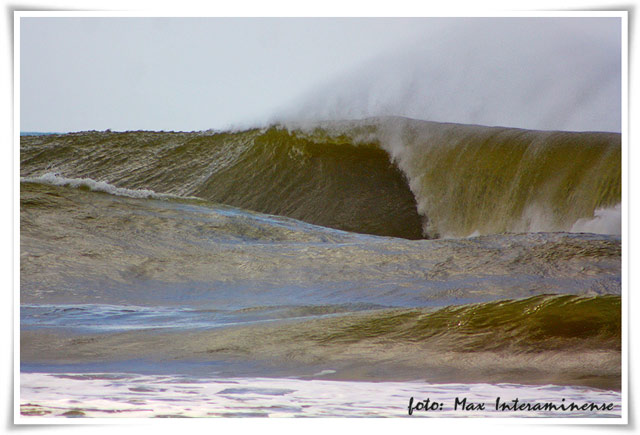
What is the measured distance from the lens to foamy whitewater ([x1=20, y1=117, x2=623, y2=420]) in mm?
2678

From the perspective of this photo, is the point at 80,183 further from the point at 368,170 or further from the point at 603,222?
the point at 603,222

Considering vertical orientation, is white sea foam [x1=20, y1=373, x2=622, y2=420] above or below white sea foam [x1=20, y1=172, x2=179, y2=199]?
below

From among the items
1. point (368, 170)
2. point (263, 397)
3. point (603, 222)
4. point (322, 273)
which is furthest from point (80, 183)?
point (263, 397)

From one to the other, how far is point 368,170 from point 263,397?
8.17 metres

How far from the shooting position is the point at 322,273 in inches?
217

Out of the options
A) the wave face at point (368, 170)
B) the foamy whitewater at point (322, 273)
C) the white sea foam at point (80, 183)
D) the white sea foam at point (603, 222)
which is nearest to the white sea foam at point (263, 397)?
the foamy whitewater at point (322, 273)

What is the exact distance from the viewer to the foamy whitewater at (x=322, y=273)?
105 inches

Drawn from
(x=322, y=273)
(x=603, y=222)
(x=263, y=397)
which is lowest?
(x=263, y=397)

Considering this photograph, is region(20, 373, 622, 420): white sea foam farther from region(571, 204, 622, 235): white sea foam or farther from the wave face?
the wave face

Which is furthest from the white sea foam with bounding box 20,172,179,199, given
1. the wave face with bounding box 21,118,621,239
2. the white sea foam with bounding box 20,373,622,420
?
the white sea foam with bounding box 20,373,622,420

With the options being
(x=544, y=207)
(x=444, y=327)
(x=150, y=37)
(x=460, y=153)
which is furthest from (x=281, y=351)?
(x=460, y=153)

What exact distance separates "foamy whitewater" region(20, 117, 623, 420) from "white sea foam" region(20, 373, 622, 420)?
1 centimetres

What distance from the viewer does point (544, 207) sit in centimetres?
879
